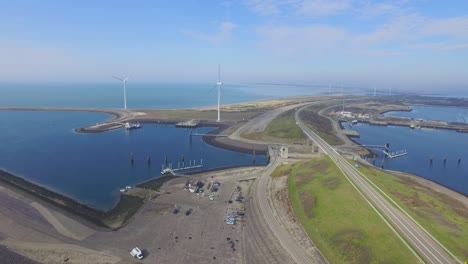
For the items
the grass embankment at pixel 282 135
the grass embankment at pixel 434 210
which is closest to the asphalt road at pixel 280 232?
the grass embankment at pixel 434 210

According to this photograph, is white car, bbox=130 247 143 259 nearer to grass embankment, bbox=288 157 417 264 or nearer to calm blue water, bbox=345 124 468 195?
grass embankment, bbox=288 157 417 264

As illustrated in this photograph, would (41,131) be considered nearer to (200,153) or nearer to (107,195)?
(200,153)

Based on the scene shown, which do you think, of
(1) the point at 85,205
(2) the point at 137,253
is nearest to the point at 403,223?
(2) the point at 137,253

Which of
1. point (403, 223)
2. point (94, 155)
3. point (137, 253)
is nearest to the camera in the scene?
point (137, 253)

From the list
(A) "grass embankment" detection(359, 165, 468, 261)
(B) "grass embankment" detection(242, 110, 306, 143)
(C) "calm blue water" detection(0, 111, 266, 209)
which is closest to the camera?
(A) "grass embankment" detection(359, 165, 468, 261)

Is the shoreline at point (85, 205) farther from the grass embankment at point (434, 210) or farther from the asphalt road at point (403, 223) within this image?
the grass embankment at point (434, 210)

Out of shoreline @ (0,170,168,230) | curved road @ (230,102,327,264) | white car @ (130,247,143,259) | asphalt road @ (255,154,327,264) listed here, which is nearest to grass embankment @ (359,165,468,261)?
curved road @ (230,102,327,264)

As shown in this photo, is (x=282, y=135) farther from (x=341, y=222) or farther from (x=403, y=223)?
(x=403, y=223)
